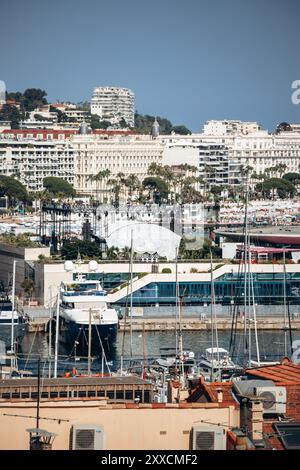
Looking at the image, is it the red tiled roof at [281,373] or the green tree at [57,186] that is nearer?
the red tiled roof at [281,373]

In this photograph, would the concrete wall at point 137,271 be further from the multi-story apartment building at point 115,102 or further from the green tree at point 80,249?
the multi-story apartment building at point 115,102

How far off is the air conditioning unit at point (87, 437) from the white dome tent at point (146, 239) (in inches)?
911

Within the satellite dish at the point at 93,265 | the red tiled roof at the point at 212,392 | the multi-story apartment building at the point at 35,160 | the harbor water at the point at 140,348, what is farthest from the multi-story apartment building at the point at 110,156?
the red tiled roof at the point at 212,392

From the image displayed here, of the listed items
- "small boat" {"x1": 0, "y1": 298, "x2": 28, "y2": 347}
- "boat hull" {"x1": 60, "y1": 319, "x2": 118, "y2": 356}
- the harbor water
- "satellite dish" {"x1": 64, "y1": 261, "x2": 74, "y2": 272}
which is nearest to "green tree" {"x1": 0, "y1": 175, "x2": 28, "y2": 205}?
"satellite dish" {"x1": 64, "y1": 261, "x2": 74, "y2": 272}

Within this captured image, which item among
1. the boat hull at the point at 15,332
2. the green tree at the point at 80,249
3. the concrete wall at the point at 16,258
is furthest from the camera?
the green tree at the point at 80,249

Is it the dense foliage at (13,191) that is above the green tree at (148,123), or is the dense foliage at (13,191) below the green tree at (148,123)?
below

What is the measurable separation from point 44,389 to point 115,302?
17385 millimetres

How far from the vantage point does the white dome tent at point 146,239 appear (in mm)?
31000

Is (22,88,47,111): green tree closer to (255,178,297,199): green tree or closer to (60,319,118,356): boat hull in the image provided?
(255,178,297,199): green tree

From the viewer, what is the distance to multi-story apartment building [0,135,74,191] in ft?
209

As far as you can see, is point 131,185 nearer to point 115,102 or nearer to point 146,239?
point 146,239

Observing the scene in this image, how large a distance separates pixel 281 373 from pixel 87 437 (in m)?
1.72

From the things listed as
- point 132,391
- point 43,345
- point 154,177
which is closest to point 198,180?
point 154,177
